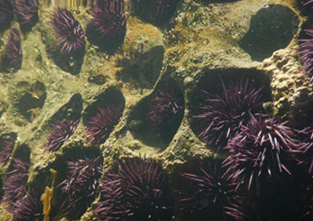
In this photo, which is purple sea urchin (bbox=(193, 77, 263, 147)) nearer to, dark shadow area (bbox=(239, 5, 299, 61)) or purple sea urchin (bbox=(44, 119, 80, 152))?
dark shadow area (bbox=(239, 5, 299, 61))

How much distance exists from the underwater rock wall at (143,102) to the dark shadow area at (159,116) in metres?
0.02

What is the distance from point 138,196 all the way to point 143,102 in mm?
1721

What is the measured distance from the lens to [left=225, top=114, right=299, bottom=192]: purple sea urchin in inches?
103

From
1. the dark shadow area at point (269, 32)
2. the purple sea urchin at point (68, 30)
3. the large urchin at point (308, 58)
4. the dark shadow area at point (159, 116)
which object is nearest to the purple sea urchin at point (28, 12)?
the purple sea urchin at point (68, 30)

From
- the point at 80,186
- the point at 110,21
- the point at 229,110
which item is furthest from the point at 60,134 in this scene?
the point at 229,110

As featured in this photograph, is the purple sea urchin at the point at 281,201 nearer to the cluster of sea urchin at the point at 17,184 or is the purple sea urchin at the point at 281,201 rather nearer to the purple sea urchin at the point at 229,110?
the purple sea urchin at the point at 229,110

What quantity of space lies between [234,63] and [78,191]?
3567 millimetres

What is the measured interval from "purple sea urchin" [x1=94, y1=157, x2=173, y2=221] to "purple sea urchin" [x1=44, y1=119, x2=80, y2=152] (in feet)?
5.55

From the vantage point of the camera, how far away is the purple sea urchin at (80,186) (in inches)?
165

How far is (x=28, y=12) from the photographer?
19.8 ft

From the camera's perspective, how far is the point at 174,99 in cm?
384

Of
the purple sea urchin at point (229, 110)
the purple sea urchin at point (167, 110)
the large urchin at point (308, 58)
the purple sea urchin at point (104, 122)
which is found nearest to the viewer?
the large urchin at point (308, 58)

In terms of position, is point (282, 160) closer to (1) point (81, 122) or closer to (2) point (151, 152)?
(2) point (151, 152)

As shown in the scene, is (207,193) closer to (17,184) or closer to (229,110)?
(229,110)
